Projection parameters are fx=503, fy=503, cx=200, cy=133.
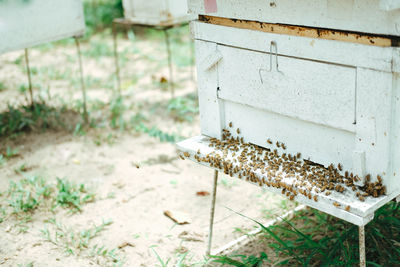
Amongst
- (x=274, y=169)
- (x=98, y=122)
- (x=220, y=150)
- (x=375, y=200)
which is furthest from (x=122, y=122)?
(x=375, y=200)

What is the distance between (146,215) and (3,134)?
6.00 ft

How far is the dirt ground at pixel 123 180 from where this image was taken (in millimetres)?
3168

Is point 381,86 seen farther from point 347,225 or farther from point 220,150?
point 347,225

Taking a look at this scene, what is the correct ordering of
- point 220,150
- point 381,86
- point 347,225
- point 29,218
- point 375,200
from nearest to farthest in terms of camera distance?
point 381,86
point 375,200
point 220,150
point 347,225
point 29,218

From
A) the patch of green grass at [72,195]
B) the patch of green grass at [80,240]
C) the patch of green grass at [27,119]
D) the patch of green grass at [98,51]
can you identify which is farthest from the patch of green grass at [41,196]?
the patch of green grass at [98,51]

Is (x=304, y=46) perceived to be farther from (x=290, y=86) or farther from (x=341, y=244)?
(x=341, y=244)

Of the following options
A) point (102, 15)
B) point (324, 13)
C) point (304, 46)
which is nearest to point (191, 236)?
point (304, 46)

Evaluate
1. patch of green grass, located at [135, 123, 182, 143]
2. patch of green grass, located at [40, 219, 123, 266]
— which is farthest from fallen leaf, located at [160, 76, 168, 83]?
patch of green grass, located at [40, 219, 123, 266]

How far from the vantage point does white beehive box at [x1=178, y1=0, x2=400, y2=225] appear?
197 centimetres

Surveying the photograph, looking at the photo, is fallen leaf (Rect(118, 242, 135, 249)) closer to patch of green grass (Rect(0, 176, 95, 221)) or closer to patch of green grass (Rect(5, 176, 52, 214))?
patch of green grass (Rect(0, 176, 95, 221))

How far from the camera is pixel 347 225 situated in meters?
3.08

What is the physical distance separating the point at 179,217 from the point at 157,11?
7.19ft

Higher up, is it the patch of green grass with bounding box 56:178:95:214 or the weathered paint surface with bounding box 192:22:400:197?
the weathered paint surface with bounding box 192:22:400:197

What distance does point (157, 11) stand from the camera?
4793mm
